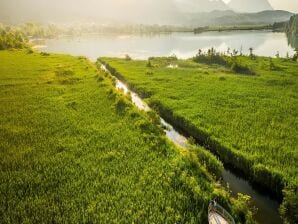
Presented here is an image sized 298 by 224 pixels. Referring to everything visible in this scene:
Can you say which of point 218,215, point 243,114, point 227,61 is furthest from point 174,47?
point 218,215

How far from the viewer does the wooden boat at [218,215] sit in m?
12.6

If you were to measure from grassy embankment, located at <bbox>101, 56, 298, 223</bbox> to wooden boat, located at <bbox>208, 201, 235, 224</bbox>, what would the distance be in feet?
9.48

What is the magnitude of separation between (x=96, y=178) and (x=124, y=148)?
160 inches

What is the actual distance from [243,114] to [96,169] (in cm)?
1424

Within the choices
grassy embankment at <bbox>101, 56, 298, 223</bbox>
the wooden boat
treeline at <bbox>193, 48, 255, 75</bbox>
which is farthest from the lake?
the wooden boat

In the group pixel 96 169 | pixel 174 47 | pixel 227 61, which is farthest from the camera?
pixel 174 47

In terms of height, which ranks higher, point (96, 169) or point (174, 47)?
point (174, 47)

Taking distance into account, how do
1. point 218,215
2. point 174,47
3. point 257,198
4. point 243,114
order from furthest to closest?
1. point 174,47
2. point 243,114
3. point 257,198
4. point 218,215

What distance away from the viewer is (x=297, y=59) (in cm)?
5706

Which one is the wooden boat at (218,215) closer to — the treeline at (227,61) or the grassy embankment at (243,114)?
the grassy embankment at (243,114)

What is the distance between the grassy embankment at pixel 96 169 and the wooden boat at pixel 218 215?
0.43 m

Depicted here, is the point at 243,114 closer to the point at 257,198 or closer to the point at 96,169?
the point at 257,198

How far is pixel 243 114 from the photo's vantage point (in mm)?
25656

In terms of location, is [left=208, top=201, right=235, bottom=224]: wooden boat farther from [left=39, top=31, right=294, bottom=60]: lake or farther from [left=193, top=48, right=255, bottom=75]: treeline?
[left=39, top=31, right=294, bottom=60]: lake
